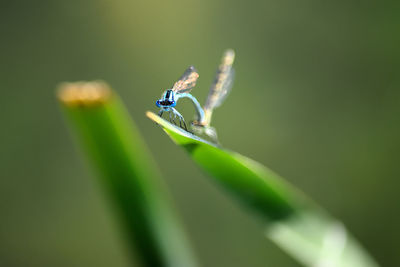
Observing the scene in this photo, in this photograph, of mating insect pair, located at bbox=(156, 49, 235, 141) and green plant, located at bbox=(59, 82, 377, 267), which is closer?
green plant, located at bbox=(59, 82, 377, 267)

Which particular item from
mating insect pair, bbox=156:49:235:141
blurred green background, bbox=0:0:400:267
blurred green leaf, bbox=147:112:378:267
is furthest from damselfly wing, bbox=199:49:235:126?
blurred green background, bbox=0:0:400:267

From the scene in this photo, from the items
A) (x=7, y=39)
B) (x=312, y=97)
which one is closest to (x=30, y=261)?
(x=7, y=39)

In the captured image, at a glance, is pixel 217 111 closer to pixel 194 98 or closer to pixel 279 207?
pixel 194 98

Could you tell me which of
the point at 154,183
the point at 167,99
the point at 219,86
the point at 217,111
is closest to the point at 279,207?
the point at 154,183

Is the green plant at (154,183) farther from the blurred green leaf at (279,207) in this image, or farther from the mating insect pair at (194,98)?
the mating insect pair at (194,98)

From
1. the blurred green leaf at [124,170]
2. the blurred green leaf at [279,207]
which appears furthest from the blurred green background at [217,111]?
the blurred green leaf at [124,170]

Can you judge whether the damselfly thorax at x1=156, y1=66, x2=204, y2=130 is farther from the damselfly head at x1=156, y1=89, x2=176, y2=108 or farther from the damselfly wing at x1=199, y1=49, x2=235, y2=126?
the damselfly wing at x1=199, y1=49, x2=235, y2=126
